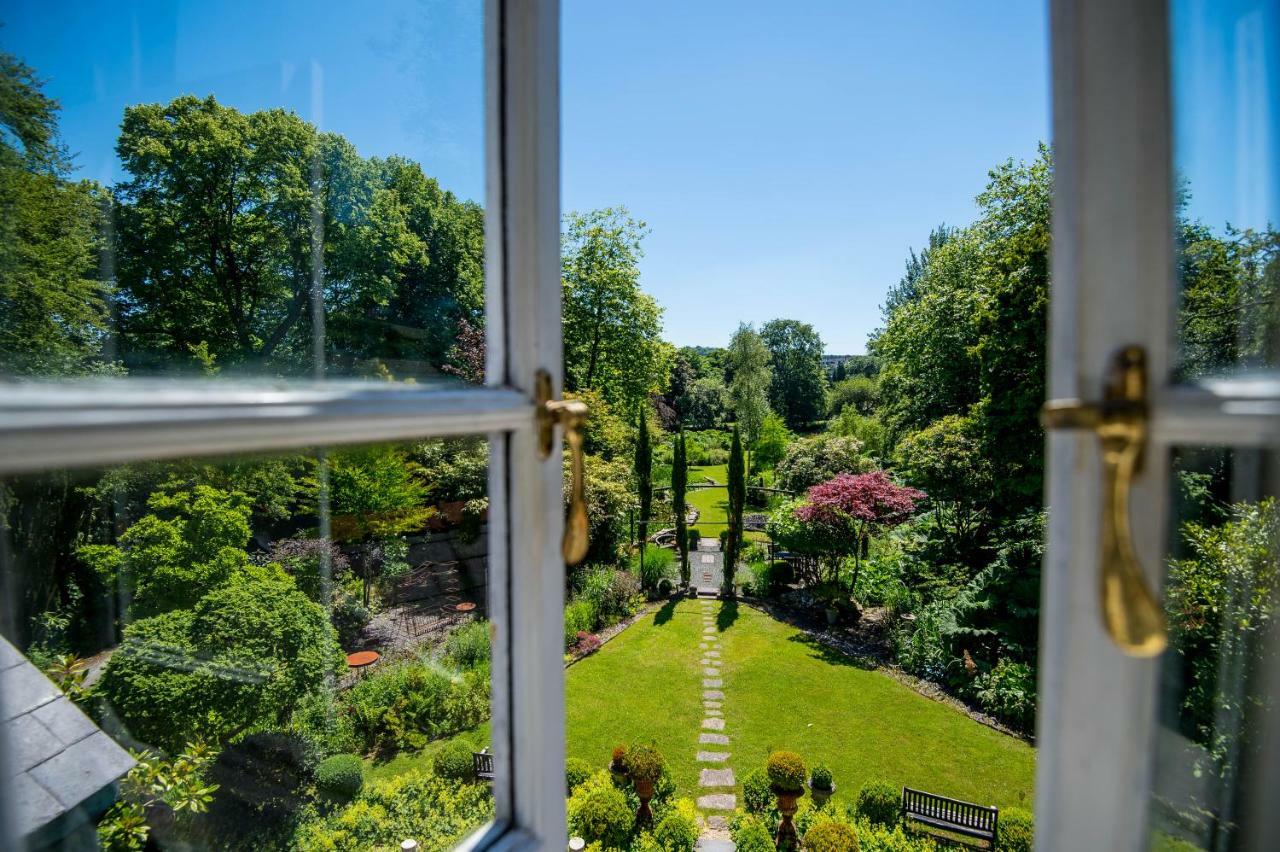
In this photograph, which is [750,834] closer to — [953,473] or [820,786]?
[820,786]

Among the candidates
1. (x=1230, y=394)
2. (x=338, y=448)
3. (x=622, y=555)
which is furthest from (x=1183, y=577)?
(x=622, y=555)

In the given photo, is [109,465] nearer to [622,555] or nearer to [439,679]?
[439,679]

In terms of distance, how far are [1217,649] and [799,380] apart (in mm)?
23165

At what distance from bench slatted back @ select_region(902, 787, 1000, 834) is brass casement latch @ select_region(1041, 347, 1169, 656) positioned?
477cm

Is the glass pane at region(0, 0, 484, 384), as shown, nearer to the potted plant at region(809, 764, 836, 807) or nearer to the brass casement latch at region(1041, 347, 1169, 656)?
the brass casement latch at region(1041, 347, 1169, 656)

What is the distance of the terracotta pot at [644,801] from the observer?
13.6 ft

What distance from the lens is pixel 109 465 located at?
36cm

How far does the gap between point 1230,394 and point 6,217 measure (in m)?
0.76

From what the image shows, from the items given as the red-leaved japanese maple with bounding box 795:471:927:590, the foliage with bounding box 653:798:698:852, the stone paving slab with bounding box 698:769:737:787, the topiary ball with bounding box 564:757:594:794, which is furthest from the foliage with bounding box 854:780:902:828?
the red-leaved japanese maple with bounding box 795:471:927:590

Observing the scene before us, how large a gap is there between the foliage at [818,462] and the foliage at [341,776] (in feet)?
35.6

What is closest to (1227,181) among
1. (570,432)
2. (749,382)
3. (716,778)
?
(570,432)

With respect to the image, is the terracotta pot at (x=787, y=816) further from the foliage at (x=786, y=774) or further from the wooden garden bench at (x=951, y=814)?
the wooden garden bench at (x=951, y=814)

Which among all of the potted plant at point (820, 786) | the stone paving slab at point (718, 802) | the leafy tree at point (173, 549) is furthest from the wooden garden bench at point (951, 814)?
the leafy tree at point (173, 549)

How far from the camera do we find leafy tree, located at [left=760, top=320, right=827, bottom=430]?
74.4 feet
